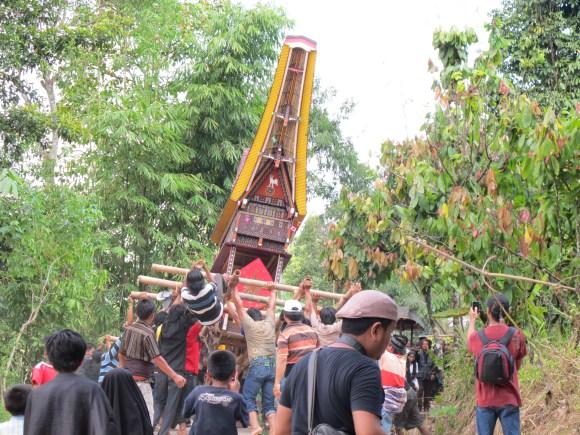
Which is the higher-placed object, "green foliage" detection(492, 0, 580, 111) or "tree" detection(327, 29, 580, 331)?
"green foliage" detection(492, 0, 580, 111)

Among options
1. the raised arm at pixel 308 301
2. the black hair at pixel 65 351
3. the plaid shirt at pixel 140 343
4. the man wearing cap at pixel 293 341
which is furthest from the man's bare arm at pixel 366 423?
the raised arm at pixel 308 301

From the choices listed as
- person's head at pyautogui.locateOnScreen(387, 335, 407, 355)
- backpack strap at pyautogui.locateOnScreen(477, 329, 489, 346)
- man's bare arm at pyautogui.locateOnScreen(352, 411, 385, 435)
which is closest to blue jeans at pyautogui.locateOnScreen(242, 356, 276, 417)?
A: person's head at pyautogui.locateOnScreen(387, 335, 407, 355)

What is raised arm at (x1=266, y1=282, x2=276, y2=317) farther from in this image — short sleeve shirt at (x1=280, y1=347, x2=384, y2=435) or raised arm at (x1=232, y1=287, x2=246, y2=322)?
short sleeve shirt at (x1=280, y1=347, x2=384, y2=435)

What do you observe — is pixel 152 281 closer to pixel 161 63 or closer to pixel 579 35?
pixel 579 35

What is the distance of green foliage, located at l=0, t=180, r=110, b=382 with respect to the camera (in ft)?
55.3

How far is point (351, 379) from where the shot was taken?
4.09 metres

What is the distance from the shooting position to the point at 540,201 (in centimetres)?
1033

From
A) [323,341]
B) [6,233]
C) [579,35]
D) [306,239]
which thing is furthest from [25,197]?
[306,239]

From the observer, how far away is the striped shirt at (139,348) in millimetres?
8859

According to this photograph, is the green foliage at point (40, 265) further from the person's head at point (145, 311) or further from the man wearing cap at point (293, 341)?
the man wearing cap at point (293, 341)

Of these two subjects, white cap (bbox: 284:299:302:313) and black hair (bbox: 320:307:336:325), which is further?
black hair (bbox: 320:307:336:325)

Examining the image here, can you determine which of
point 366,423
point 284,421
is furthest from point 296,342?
point 366,423

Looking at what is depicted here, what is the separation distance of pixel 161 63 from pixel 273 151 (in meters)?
9.51

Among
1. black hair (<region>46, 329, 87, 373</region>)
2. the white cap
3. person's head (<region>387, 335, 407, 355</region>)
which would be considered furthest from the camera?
person's head (<region>387, 335, 407, 355</region>)
